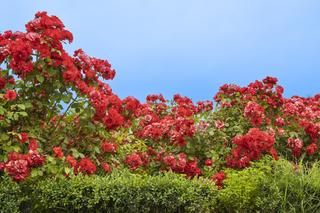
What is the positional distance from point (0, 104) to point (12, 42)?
91cm

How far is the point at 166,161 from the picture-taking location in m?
10.5

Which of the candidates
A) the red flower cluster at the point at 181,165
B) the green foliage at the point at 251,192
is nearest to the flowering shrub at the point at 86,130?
the red flower cluster at the point at 181,165

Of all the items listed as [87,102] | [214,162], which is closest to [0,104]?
[87,102]

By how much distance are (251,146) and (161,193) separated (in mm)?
2614

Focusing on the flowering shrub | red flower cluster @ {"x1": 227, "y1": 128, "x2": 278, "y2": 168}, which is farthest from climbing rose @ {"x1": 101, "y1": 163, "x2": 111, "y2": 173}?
red flower cluster @ {"x1": 227, "y1": 128, "x2": 278, "y2": 168}

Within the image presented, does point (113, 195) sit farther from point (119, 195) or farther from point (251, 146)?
point (251, 146)

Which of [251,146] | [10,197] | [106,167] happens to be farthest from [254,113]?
[10,197]

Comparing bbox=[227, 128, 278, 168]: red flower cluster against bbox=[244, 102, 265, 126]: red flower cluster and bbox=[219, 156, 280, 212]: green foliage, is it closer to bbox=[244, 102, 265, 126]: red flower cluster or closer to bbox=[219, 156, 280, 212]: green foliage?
bbox=[219, 156, 280, 212]: green foliage

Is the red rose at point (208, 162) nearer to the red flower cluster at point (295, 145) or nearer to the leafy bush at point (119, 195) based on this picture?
the red flower cluster at point (295, 145)

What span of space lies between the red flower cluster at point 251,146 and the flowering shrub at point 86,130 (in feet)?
0.05

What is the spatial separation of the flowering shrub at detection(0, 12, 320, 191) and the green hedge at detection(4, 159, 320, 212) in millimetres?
374

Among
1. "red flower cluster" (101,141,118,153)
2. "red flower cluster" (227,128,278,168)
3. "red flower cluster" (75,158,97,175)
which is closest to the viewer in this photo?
"red flower cluster" (75,158,97,175)

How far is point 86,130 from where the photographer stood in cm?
969

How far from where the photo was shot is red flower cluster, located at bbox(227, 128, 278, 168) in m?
10.4
